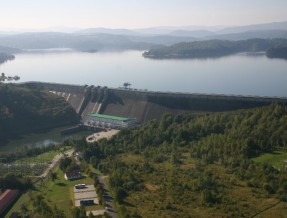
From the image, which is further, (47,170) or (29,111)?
(29,111)

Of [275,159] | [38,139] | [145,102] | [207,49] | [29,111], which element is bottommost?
[38,139]

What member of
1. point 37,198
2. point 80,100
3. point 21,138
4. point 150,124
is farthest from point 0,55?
point 37,198

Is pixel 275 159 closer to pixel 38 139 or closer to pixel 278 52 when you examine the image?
pixel 38 139

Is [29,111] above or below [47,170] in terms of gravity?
above

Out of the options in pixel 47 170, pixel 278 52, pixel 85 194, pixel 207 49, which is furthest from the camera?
pixel 207 49

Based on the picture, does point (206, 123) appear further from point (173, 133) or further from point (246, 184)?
point (246, 184)

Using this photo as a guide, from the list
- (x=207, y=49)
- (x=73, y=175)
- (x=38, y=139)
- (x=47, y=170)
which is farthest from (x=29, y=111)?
(x=207, y=49)

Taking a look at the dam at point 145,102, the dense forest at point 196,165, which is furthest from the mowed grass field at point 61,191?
the dam at point 145,102
